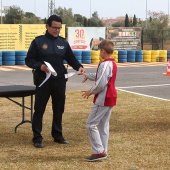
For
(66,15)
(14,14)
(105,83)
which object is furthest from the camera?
(66,15)

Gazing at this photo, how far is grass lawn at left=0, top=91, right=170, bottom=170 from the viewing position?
252 inches

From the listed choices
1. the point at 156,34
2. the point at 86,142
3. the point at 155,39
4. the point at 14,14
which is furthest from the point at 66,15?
the point at 86,142

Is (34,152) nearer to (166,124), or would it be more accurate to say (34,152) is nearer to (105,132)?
(105,132)

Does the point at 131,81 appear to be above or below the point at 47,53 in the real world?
below

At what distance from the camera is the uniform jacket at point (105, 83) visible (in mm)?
6270

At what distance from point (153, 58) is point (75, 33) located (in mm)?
4779

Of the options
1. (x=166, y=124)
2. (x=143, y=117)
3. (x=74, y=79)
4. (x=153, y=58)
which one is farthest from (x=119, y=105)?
(x=153, y=58)

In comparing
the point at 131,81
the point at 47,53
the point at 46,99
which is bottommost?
the point at 131,81

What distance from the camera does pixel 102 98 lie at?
6.39m

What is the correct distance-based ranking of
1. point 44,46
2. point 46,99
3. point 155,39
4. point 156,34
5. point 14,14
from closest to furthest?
point 44,46, point 46,99, point 155,39, point 156,34, point 14,14

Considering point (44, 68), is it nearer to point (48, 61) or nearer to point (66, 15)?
point (48, 61)

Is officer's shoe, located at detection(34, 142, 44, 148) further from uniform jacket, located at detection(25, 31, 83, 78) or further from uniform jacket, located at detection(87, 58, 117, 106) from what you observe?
uniform jacket, located at detection(87, 58, 117, 106)

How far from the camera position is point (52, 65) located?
720 centimetres

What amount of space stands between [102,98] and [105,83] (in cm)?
22
